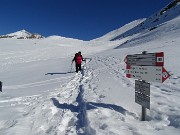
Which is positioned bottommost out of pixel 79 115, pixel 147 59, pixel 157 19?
pixel 79 115

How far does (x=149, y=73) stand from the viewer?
561 centimetres

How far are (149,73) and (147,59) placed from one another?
0.31 meters

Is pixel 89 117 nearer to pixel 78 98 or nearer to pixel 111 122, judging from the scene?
pixel 111 122

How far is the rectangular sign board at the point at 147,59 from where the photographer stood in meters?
5.36

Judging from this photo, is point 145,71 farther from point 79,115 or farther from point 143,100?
point 79,115

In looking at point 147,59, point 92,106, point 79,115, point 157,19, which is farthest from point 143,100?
point 157,19

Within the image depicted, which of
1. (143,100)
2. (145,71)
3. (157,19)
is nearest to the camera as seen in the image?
(145,71)

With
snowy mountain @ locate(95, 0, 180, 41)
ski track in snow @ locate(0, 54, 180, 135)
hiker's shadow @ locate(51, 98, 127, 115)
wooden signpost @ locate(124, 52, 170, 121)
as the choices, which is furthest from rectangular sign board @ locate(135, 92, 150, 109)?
snowy mountain @ locate(95, 0, 180, 41)

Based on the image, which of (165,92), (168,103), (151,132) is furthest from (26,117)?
(165,92)

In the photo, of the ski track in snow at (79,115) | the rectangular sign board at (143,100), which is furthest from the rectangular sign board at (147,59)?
the ski track in snow at (79,115)

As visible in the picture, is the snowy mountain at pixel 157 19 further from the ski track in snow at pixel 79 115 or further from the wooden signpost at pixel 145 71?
the wooden signpost at pixel 145 71

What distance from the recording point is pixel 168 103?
6.69m

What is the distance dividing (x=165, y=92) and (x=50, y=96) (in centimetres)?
388

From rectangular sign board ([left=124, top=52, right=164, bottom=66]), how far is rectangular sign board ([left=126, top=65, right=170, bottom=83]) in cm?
8
